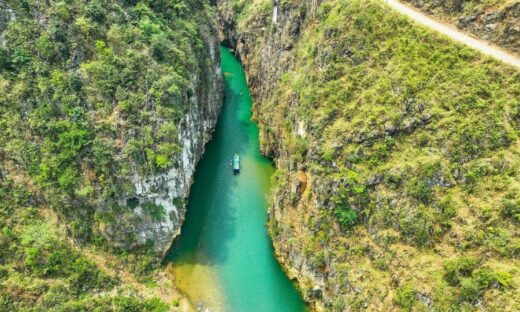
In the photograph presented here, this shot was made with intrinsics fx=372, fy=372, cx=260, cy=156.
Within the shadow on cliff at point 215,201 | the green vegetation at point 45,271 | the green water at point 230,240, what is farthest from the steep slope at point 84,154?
the green water at point 230,240

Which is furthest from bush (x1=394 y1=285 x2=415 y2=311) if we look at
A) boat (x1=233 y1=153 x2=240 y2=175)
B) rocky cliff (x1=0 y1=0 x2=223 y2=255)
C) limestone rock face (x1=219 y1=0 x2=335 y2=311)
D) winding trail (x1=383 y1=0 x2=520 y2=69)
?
boat (x1=233 y1=153 x2=240 y2=175)

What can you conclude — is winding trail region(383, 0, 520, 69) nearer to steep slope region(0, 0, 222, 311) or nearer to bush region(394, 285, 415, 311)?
bush region(394, 285, 415, 311)

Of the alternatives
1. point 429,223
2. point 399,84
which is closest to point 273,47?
point 399,84

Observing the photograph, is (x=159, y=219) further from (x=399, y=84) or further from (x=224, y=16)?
(x=224, y=16)

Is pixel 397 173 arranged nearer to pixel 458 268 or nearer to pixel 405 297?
pixel 458 268

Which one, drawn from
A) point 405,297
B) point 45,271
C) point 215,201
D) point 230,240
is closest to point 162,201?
point 215,201
